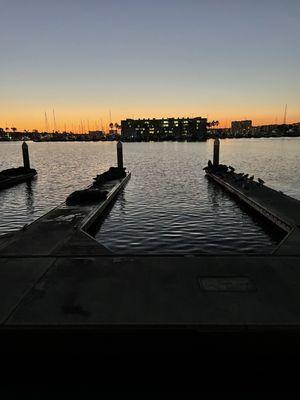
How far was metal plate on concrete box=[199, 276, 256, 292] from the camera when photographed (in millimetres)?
8258

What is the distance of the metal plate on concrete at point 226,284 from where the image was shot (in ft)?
27.1

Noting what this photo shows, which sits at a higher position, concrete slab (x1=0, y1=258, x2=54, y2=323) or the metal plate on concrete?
the metal plate on concrete

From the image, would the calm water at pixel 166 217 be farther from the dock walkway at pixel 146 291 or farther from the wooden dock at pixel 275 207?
the dock walkway at pixel 146 291

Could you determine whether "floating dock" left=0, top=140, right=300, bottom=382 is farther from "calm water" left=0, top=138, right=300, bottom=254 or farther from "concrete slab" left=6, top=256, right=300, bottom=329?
"calm water" left=0, top=138, right=300, bottom=254

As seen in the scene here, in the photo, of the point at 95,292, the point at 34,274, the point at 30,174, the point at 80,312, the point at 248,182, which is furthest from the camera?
the point at 30,174

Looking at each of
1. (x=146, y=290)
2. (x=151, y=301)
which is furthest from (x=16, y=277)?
(x=151, y=301)

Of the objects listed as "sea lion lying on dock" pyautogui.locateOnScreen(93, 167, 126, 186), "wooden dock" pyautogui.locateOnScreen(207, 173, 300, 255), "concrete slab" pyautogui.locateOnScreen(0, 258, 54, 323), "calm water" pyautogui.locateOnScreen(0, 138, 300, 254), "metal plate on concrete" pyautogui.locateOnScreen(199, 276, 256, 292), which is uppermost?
"metal plate on concrete" pyautogui.locateOnScreen(199, 276, 256, 292)

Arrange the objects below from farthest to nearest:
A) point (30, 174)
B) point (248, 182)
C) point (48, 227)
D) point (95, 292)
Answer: point (30, 174), point (248, 182), point (48, 227), point (95, 292)

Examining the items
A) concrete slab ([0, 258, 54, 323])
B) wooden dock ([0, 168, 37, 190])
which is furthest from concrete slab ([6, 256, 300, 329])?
wooden dock ([0, 168, 37, 190])

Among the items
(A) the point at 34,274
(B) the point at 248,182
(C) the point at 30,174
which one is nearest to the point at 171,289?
(A) the point at 34,274
